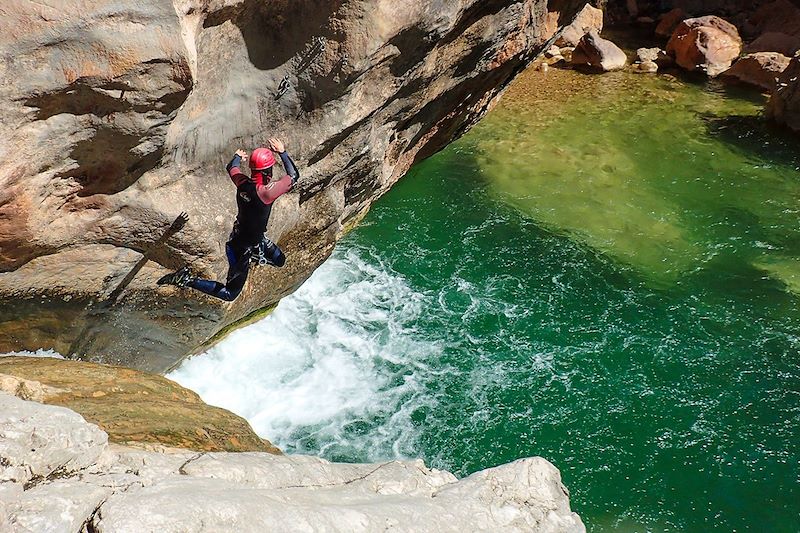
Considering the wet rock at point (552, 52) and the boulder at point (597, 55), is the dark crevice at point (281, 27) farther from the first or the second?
the wet rock at point (552, 52)

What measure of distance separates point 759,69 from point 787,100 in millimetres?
2304

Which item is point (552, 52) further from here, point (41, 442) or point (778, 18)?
point (41, 442)

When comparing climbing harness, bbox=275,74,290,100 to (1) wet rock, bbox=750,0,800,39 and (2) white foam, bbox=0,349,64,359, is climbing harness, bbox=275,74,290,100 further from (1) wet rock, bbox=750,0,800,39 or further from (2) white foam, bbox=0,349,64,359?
(1) wet rock, bbox=750,0,800,39

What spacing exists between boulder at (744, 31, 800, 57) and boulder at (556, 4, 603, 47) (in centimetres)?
398

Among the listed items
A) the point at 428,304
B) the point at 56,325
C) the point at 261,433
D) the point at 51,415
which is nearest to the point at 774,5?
the point at 428,304

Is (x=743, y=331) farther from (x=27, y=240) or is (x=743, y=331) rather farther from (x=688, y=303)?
(x=27, y=240)

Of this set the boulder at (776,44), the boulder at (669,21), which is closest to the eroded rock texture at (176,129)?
the boulder at (776,44)

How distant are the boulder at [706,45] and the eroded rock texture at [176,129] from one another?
11537 millimetres

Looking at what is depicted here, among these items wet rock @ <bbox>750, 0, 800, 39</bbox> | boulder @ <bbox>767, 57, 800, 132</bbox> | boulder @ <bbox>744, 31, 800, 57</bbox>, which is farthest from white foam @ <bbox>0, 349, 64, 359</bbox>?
Answer: wet rock @ <bbox>750, 0, 800, 39</bbox>

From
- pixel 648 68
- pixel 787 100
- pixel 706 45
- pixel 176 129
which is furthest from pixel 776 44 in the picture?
pixel 176 129

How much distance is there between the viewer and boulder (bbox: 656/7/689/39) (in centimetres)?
2147

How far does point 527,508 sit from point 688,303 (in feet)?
22.6

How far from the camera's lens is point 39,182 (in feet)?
18.2

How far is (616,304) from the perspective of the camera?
36.4ft
